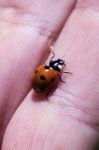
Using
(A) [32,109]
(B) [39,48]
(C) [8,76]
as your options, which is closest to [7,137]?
(A) [32,109]

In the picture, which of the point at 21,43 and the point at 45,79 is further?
the point at 21,43

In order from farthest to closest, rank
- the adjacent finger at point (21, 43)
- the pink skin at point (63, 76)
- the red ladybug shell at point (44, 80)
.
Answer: the adjacent finger at point (21, 43) < the red ladybug shell at point (44, 80) < the pink skin at point (63, 76)

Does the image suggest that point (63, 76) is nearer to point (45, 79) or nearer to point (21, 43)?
point (45, 79)

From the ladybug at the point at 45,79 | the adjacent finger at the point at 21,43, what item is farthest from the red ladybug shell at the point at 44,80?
the adjacent finger at the point at 21,43

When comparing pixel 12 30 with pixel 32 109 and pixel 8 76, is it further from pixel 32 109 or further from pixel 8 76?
pixel 32 109

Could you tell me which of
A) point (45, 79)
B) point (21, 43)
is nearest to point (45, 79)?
point (45, 79)

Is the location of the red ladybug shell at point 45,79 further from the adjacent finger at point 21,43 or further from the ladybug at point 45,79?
the adjacent finger at point 21,43

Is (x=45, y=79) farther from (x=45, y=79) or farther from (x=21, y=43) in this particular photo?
(x=21, y=43)
